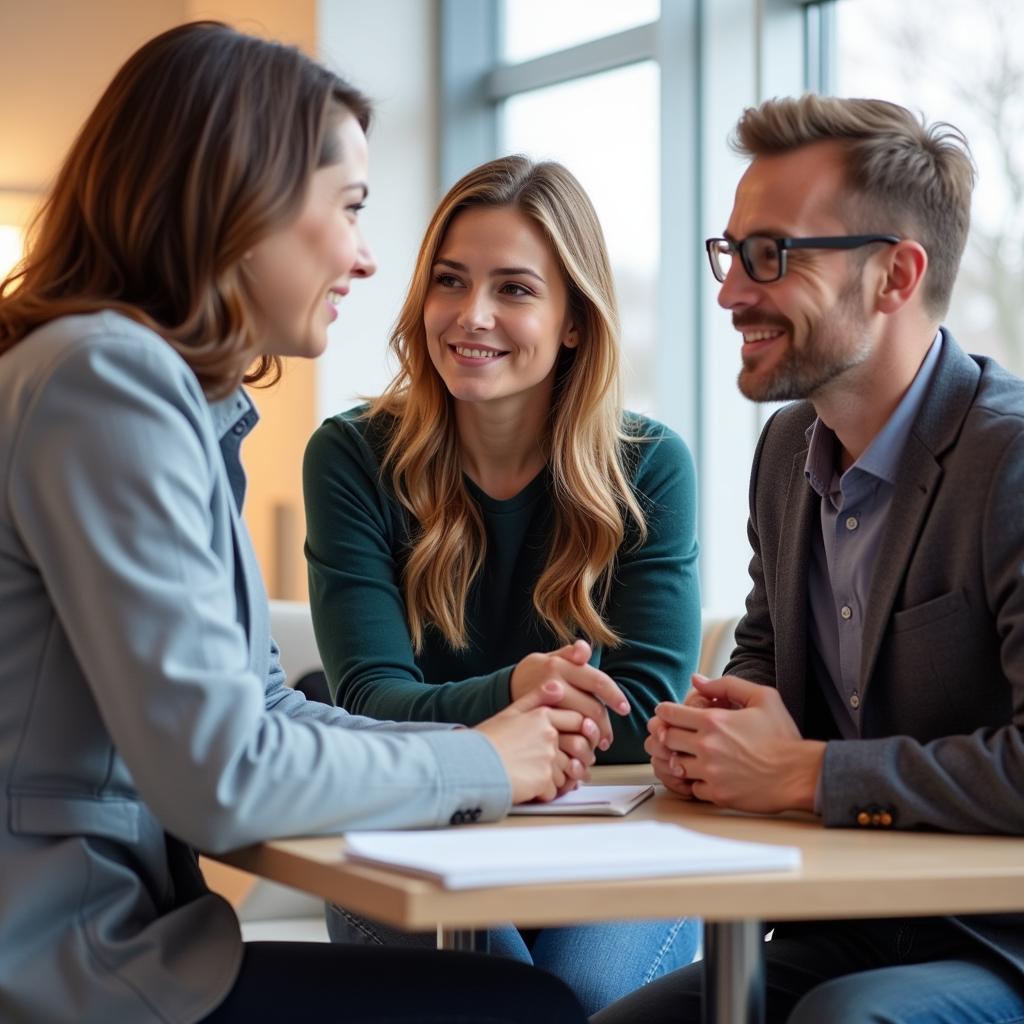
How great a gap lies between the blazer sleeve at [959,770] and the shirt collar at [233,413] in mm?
686

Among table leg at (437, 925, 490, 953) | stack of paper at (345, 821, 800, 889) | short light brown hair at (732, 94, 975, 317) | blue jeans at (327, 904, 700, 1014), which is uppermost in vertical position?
short light brown hair at (732, 94, 975, 317)

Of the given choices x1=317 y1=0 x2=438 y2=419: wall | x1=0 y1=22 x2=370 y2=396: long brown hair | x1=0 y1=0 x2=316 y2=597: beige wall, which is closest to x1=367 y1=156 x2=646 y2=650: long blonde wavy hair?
x1=0 y1=22 x2=370 y2=396: long brown hair

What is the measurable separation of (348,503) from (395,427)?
0.62 ft

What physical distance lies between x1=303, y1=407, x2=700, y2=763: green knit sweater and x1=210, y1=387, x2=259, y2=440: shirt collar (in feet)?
2.10

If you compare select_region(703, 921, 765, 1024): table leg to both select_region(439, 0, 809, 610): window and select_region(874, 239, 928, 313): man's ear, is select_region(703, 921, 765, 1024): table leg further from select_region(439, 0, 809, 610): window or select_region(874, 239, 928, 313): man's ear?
select_region(439, 0, 809, 610): window

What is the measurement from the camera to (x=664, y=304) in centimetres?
401

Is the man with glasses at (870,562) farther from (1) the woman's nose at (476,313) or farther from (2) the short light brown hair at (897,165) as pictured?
(1) the woman's nose at (476,313)

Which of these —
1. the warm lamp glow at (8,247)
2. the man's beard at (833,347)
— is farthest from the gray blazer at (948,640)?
the warm lamp glow at (8,247)

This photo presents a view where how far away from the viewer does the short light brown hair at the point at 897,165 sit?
1.82 meters

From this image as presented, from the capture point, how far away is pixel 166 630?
1261mm

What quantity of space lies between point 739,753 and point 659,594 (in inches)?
29.0

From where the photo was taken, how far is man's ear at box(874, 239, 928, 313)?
1806 millimetres

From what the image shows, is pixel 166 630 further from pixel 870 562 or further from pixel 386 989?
pixel 870 562

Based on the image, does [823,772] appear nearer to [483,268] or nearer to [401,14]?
[483,268]
